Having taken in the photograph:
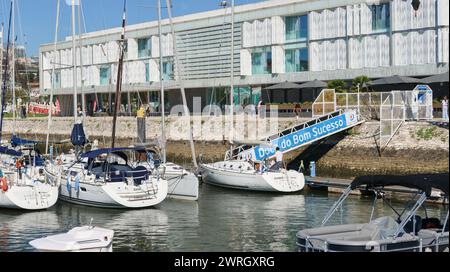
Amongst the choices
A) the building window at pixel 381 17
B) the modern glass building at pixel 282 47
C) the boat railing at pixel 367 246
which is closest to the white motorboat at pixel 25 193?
the modern glass building at pixel 282 47

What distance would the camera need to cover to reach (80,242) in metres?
19.0

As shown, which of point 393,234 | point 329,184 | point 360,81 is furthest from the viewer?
point 360,81

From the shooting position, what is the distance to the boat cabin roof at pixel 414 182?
18.4 meters

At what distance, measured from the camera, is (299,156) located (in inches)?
1773

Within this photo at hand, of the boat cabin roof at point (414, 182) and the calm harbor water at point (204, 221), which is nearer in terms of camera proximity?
the boat cabin roof at point (414, 182)

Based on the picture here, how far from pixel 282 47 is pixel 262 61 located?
2812mm

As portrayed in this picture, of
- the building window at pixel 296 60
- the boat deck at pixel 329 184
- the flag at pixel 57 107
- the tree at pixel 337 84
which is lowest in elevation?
the boat deck at pixel 329 184

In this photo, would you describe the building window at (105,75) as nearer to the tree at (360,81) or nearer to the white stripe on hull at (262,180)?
the tree at (360,81)

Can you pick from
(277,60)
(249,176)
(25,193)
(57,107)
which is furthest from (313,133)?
(57,107)

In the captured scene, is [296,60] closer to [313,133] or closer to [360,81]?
[360,81]

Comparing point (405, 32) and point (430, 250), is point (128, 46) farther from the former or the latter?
point (430, 250)

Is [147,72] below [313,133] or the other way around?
the other way around

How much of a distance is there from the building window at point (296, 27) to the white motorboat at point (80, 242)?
159ft

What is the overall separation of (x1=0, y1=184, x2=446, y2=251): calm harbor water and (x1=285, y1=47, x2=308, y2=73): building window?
2970 centimetres
